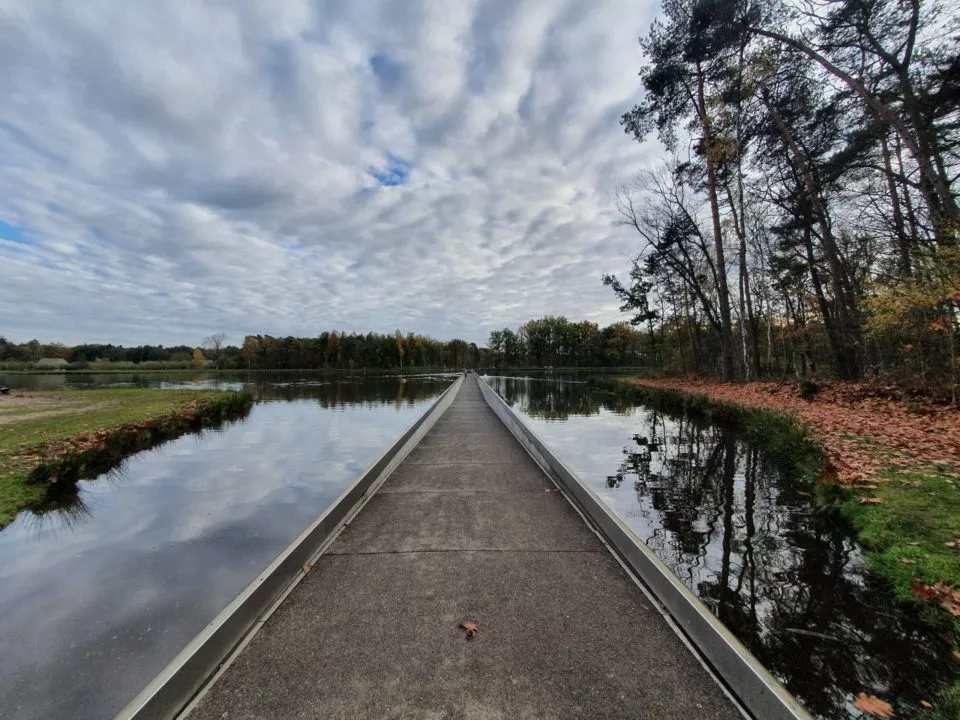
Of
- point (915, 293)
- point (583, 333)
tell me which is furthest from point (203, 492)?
point (583, 333)

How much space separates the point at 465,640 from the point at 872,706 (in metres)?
2.19

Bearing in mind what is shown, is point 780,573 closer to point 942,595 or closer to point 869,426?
point 942,595

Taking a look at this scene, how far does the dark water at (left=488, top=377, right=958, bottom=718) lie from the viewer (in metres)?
2.78

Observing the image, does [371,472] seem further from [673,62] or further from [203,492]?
[673,62]

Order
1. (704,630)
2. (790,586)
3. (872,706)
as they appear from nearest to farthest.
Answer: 1. (872,706)
2. (704,630)
3. (790,586)

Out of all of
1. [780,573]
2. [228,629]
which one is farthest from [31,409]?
[780,573]

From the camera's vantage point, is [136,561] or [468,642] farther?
[136,561]

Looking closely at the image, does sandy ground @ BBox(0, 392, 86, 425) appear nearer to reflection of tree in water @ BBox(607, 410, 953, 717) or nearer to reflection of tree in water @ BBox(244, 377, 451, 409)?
reflection of tree in water @ BBox(244, 377, 451, 409)

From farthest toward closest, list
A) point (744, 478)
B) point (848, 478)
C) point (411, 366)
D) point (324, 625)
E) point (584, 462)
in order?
point (411, 366)
point (584, 462)
point (744, 478)
point (848, 478)
point (324, 625)

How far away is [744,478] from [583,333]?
86.2 metres

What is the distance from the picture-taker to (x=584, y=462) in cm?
919

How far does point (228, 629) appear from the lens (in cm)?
262

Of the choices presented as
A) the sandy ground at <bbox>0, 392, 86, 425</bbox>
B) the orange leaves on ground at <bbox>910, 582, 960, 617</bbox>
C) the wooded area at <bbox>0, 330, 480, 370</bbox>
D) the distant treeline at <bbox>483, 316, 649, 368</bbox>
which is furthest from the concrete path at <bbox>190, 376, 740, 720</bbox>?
the wooded area at <bbox>0, 330, 480, 370</bbox>

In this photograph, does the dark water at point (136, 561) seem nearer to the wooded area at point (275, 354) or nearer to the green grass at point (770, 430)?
the green grass at point (770, 430)
